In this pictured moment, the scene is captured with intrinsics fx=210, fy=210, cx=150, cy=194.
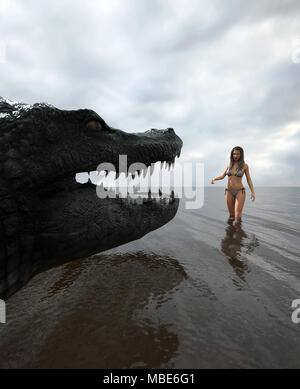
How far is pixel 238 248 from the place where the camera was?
11.6ft

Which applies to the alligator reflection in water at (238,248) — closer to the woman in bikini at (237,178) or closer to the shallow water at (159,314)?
the shallow water at (159,314)

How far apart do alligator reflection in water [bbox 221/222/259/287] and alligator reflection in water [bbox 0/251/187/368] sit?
718 mm

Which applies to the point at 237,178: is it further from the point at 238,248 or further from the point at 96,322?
the point at 96,322

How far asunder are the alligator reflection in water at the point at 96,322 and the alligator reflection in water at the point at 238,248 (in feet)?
2.36

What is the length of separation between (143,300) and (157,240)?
2.26m

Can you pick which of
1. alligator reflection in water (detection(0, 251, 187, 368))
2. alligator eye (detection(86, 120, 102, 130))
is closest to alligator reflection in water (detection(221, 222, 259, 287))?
alligator reflection in water (detection(0, 251, 187, 368))

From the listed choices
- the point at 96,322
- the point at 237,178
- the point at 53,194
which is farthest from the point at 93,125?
the point at 237,178

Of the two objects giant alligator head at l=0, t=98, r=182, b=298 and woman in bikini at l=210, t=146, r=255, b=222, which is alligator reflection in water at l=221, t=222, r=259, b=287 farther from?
giant alligator head at l=0, t=98, r=182, b=298

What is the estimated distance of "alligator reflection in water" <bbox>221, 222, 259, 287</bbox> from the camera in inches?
105

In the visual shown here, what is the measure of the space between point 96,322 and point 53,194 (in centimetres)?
114

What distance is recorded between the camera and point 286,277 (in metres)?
2.42

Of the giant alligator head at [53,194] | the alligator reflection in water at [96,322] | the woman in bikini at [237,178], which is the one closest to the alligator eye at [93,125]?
the giant alligator head at [53,194]
